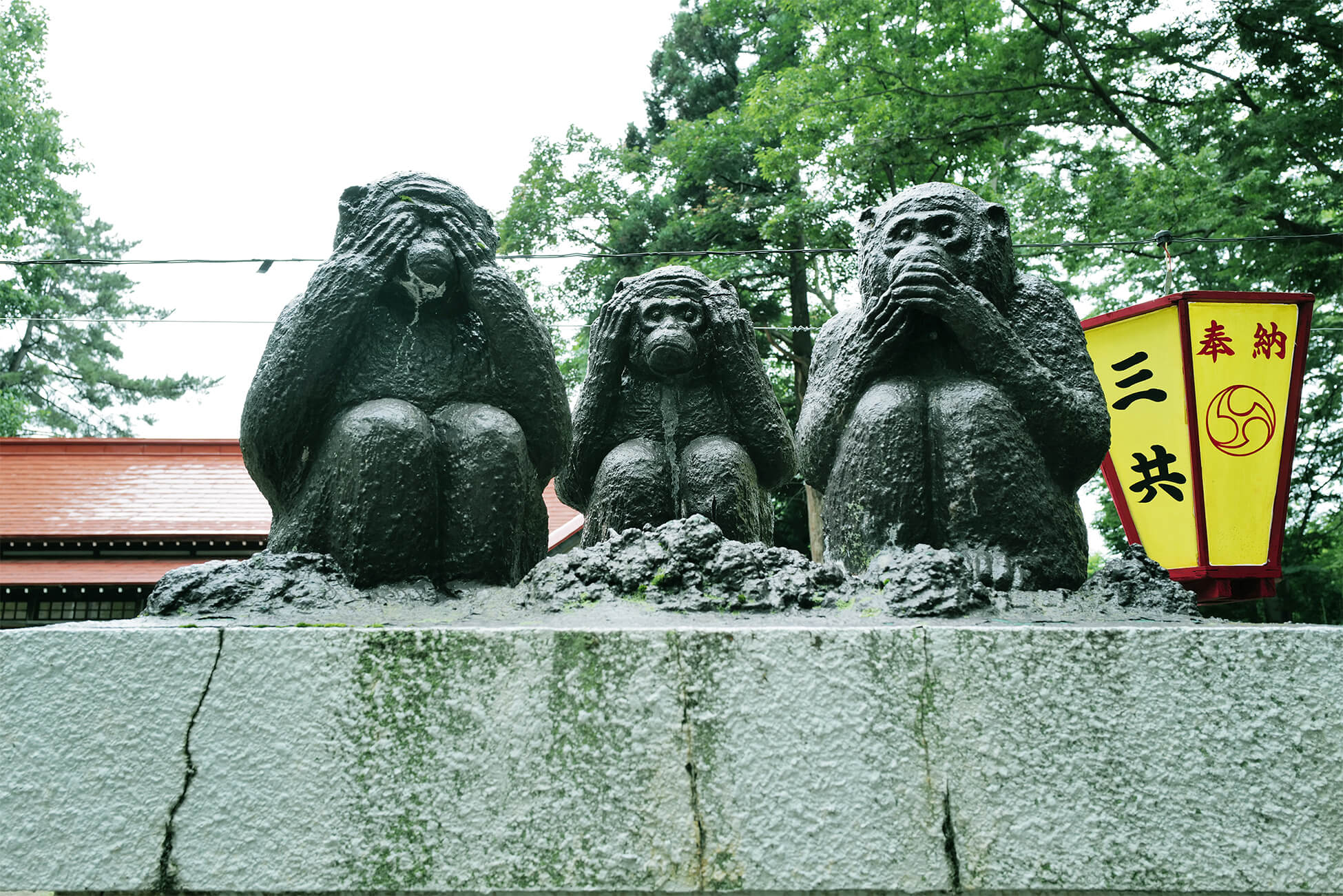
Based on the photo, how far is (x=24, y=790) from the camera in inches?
88.5

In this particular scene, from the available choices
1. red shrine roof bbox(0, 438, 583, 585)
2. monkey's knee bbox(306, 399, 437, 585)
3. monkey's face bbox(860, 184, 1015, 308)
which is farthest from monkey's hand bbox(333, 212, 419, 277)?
red shrine roof bbox(0, 438, 583, 585)

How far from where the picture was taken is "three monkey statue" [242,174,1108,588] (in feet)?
9.86

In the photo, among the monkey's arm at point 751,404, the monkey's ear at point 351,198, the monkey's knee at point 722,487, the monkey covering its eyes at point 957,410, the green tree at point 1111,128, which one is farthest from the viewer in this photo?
the green tree at point 1111,128

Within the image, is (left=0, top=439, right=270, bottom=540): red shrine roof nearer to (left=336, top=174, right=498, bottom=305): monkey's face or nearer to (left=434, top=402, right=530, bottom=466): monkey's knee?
(left=336, top=174, right=498, bottom=305): monkey's face

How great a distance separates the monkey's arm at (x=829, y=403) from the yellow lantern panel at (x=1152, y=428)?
3.96m

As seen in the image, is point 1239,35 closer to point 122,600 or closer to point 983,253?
point 983,253

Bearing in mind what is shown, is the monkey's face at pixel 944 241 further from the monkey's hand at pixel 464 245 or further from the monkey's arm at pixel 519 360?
the monkey's hand at pixel 464 245

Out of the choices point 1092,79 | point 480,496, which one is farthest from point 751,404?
point 1092,79

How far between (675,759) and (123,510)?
11576 millimetres

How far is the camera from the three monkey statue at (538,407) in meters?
3.00

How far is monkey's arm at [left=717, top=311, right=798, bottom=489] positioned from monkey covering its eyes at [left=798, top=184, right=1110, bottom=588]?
1.59ft

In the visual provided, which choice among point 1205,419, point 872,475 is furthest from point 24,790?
point 1205,419

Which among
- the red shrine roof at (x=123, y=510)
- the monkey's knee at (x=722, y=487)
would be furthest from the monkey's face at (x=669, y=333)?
the red shrine roof at (x=123, y=510)

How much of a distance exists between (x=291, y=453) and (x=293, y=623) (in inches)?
33.0
